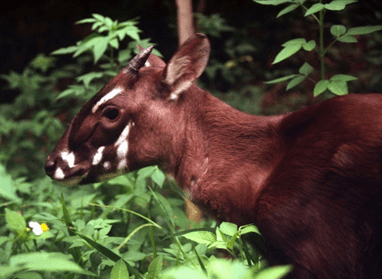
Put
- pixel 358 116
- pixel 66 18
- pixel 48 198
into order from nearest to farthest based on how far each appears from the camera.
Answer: pixel 358 116 < pixel 48 198 < pixel 66 18

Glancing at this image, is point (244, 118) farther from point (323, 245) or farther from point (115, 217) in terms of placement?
point (115, 217)

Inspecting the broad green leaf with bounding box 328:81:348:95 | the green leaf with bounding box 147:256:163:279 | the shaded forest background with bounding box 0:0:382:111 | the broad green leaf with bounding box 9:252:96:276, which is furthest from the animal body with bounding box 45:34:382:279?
the shaded forest background with bounding box 0:0:382:111

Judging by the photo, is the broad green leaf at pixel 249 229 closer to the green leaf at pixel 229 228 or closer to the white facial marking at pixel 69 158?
the green leaf at pixel 229 228

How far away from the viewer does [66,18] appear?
7887 millimetres

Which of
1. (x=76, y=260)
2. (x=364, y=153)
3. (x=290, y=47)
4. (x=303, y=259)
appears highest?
(x=290, y=47)

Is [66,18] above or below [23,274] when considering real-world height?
above

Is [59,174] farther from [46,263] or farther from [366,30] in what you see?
[366,30]

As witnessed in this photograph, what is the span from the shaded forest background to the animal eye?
4.17 metres

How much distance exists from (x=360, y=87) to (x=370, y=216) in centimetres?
490

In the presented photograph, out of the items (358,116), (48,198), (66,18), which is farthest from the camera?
(66,18)

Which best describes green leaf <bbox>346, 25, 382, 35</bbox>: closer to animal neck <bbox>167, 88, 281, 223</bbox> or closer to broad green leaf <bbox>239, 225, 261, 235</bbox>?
animal neck <bbox>167, 88, 281, 223</bbox>

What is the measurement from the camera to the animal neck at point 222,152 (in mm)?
2211

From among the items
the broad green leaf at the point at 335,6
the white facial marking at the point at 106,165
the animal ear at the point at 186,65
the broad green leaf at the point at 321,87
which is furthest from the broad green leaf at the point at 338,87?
the white facial marking at the point at 106,165

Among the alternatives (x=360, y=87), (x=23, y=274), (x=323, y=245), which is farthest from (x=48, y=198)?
(x=360, y=87)
